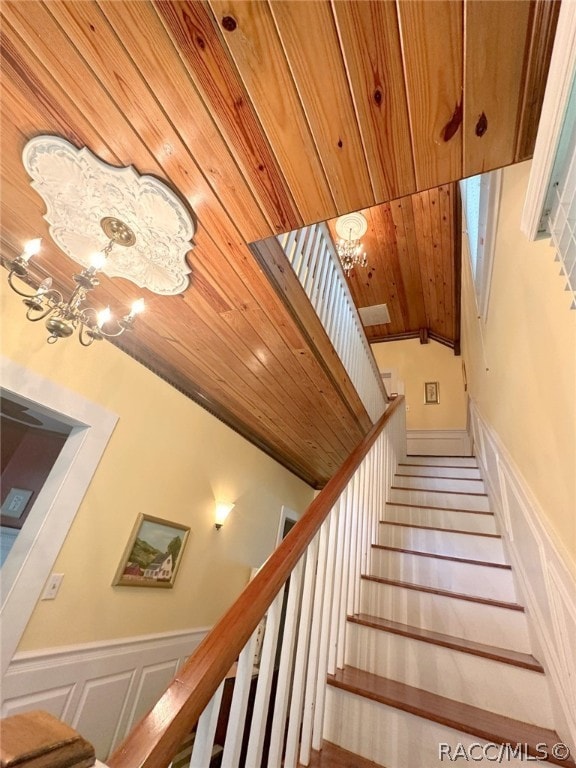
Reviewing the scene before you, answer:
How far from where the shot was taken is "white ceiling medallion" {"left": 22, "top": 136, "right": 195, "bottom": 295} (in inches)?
44.6

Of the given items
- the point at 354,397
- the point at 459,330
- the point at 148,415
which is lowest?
the point at 148,415

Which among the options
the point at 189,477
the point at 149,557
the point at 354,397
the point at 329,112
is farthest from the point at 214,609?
the point at 329,112

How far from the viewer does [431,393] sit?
212 inches

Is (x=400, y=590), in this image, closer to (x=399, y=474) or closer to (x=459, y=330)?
(x=399, y=474)

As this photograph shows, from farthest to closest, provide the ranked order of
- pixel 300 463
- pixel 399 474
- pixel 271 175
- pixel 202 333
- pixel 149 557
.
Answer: pixel 300 463
pixel 399 474
pixel 149 557
pixel 202 333
pixel 271 175

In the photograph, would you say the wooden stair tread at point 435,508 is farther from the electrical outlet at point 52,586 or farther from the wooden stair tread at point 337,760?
the electrical outlet at point 52,586

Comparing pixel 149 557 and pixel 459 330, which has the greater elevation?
pixel 459 330

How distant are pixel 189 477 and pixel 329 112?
2.51m

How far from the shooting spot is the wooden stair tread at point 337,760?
1.09m

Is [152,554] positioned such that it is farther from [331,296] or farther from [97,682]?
[331,296]

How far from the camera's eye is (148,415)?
92.6 inches

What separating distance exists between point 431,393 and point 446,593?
13.7 feet

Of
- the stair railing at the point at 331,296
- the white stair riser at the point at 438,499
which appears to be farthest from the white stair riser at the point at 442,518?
the stair railing at the point at 331,296

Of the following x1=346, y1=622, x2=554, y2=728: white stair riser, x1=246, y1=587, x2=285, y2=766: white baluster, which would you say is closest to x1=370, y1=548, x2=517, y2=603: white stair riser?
x1=346, y1=622, x2=554, y2=728: white stair riser
